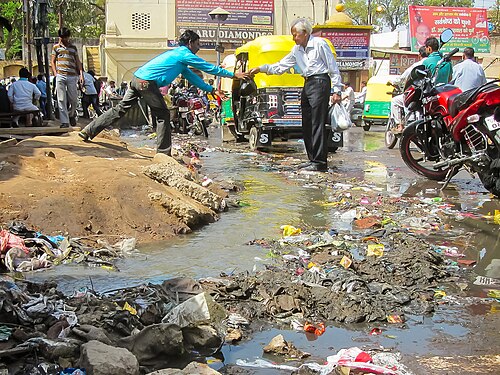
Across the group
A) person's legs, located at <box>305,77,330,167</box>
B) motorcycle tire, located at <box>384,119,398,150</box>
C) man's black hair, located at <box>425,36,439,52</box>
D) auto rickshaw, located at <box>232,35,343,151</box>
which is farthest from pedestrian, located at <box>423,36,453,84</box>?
motorcycle tire, located at <box>384,119,398,150</box>

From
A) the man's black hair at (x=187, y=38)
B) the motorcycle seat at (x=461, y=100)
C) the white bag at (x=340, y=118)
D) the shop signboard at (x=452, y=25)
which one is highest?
the shop signboard at (x=452, y=25)

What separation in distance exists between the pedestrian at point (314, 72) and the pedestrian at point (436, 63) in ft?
6.53

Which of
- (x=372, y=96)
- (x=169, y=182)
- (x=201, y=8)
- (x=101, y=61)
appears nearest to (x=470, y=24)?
(x=201, y=8)

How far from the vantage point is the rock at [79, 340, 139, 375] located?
2582 millimetres

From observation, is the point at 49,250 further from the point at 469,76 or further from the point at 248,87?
the point at 469,76

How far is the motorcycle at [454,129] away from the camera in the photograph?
6477 millimetres

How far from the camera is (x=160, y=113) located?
324 inches

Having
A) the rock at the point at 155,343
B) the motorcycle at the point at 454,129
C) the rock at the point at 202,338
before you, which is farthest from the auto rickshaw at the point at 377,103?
the rock at the point at 155,343

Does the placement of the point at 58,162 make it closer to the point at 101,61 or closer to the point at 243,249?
the point at 243,249

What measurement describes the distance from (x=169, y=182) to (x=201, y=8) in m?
31.1

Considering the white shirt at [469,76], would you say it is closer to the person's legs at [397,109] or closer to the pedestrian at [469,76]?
the pedestrian at [469,76]

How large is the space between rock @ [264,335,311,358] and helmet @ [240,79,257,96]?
9.25 metres

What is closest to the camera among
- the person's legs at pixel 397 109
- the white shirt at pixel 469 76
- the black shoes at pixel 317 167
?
the black shoes at pixel 317 167

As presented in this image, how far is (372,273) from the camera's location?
4289 millimetres
